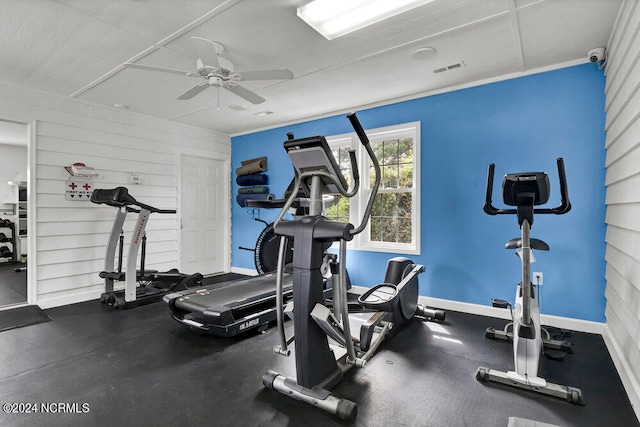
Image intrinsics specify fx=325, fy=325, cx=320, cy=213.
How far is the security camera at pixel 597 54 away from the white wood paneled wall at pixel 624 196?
6cm

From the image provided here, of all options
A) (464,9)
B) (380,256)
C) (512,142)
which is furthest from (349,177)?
(464,9)

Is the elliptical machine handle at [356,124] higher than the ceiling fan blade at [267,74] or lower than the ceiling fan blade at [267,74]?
lower

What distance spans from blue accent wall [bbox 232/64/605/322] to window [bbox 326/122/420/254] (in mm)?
107

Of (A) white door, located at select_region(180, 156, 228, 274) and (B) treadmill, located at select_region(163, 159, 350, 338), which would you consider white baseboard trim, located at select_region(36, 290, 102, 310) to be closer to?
(A) white door, located at select_region(180, 156, 228, 274)

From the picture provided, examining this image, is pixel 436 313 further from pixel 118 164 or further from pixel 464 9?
pixel 118 164

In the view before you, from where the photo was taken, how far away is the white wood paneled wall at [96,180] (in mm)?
4027

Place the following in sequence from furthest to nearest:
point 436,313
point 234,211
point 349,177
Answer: point 234,211, point 349,177, point 436,313

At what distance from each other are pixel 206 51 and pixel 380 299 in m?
2.34

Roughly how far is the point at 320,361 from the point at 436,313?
1876 millimetres

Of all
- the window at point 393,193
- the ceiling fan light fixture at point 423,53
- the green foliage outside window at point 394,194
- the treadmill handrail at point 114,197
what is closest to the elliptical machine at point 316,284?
the ceiling fan light fixture at point 423,53

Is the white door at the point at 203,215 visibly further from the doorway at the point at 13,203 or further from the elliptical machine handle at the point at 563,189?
the elliptical machine handle at the point at 563,189

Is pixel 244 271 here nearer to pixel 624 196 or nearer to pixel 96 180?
pixel 96 180

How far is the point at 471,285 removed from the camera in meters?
3.79

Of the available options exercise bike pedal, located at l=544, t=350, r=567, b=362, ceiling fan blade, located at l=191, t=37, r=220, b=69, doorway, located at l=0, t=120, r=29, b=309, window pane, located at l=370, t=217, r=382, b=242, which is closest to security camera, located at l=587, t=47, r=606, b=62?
exercise bike pedal, located at l=544, t=350, r=567, b=362
